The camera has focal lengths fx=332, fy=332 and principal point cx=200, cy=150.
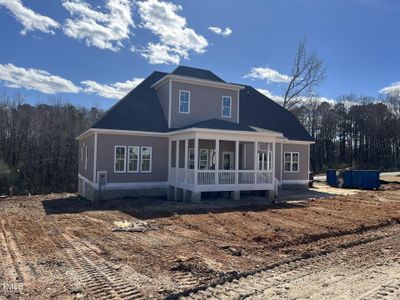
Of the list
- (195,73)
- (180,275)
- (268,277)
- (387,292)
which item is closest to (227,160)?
(195,73)

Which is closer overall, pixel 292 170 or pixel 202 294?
pixel 202 294

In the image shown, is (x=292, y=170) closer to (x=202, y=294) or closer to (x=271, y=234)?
(x=271, y=234)

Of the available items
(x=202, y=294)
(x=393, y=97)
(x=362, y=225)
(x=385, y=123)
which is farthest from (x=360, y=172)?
(x=393, y=97)

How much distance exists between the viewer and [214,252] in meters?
7.24

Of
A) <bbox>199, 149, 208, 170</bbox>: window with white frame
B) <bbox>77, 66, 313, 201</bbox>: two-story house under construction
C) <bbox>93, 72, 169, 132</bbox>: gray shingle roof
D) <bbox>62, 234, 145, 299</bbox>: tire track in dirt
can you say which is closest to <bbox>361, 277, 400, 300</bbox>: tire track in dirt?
<bbox>62, 234, 145, 299</bbox>: tire track in dirt

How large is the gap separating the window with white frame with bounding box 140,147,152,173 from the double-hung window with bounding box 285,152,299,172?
1013 cm

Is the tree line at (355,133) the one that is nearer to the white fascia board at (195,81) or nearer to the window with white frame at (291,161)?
the window with white frame at (291,161)

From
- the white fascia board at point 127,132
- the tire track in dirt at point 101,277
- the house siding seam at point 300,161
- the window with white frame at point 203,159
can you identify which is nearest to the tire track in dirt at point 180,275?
the tire track in dirt at point 101,277

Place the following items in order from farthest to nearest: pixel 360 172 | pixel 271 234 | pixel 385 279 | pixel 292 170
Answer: pixel 360 172 → pixel 292 170 → pixel 271 234 → pixel 385 279

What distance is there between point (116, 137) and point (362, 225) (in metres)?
11.9

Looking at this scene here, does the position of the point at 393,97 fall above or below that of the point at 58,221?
above

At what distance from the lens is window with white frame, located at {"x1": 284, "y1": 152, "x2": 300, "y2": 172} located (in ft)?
75.9

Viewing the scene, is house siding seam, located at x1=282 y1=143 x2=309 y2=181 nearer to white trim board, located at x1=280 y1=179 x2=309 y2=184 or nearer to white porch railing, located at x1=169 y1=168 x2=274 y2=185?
white trim board, located at x1=280 y1=179 x2=309 y2=184

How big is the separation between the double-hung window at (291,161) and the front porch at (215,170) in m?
4.99
